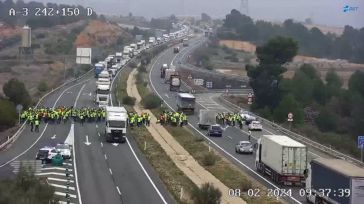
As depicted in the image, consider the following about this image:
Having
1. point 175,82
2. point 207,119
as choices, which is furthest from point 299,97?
point 207,119

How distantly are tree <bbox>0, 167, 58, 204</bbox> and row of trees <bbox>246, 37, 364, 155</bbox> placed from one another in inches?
2371

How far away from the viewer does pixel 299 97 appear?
4301 inches

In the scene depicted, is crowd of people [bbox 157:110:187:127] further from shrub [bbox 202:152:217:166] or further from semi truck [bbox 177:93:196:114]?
shrub [bbox 202:152:217:166]

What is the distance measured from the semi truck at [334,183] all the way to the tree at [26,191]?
11635mm

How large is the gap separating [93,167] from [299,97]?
68572mm

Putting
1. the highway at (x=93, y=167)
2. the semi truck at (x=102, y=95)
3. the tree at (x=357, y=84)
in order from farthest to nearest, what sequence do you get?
1. the tree at (x=357, y=84)
2. the semi truck at (x=102, y=95)
3. the highway at (x=93, y=167)

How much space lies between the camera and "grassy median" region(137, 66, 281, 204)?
3675 cm

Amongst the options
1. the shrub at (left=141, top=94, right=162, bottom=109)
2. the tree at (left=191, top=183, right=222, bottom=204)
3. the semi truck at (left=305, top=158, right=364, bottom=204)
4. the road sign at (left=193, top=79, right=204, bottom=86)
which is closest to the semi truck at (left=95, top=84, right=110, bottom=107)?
the shrub at (left=141, top=94, right=162, bottom=109)

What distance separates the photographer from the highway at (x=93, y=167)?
36188 mm

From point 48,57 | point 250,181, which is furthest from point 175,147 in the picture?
point 48,57

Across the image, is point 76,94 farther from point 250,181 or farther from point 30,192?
point 30,192

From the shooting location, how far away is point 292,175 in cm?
3909

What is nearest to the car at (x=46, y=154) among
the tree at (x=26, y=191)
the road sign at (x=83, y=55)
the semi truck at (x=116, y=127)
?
the semi truck at (x=116, y=127)

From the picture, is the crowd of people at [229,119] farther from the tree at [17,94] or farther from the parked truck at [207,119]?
the tree at [17,94]
